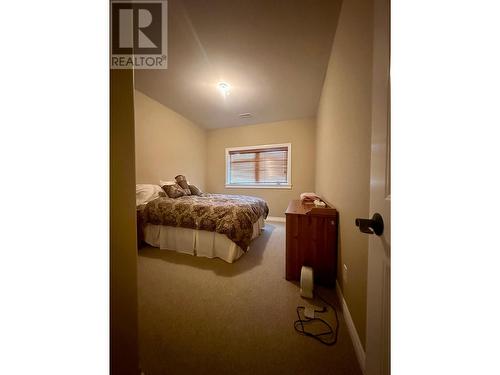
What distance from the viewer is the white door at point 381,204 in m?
0.49

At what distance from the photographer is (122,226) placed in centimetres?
73

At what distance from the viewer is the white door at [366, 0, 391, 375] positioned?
0.49 metres

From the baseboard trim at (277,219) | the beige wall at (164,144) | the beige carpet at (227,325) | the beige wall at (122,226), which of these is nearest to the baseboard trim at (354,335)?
the beige carpet at (227,325)

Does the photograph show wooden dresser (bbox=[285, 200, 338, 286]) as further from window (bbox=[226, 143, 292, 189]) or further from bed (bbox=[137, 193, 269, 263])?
window (bbox=[226, 143, 292, 189])

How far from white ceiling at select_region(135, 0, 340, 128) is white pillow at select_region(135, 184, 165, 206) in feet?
5.76

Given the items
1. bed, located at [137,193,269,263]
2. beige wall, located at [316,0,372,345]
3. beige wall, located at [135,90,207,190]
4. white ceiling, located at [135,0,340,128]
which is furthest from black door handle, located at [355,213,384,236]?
beige wall, located at [135,90,207,190]

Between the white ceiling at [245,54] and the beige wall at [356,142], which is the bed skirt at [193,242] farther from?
the white ceiling at [245,54]

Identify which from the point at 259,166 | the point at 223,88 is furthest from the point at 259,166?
the point at 223,88

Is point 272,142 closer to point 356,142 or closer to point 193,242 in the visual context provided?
point 193,242

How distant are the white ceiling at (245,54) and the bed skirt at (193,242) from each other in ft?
7.62
